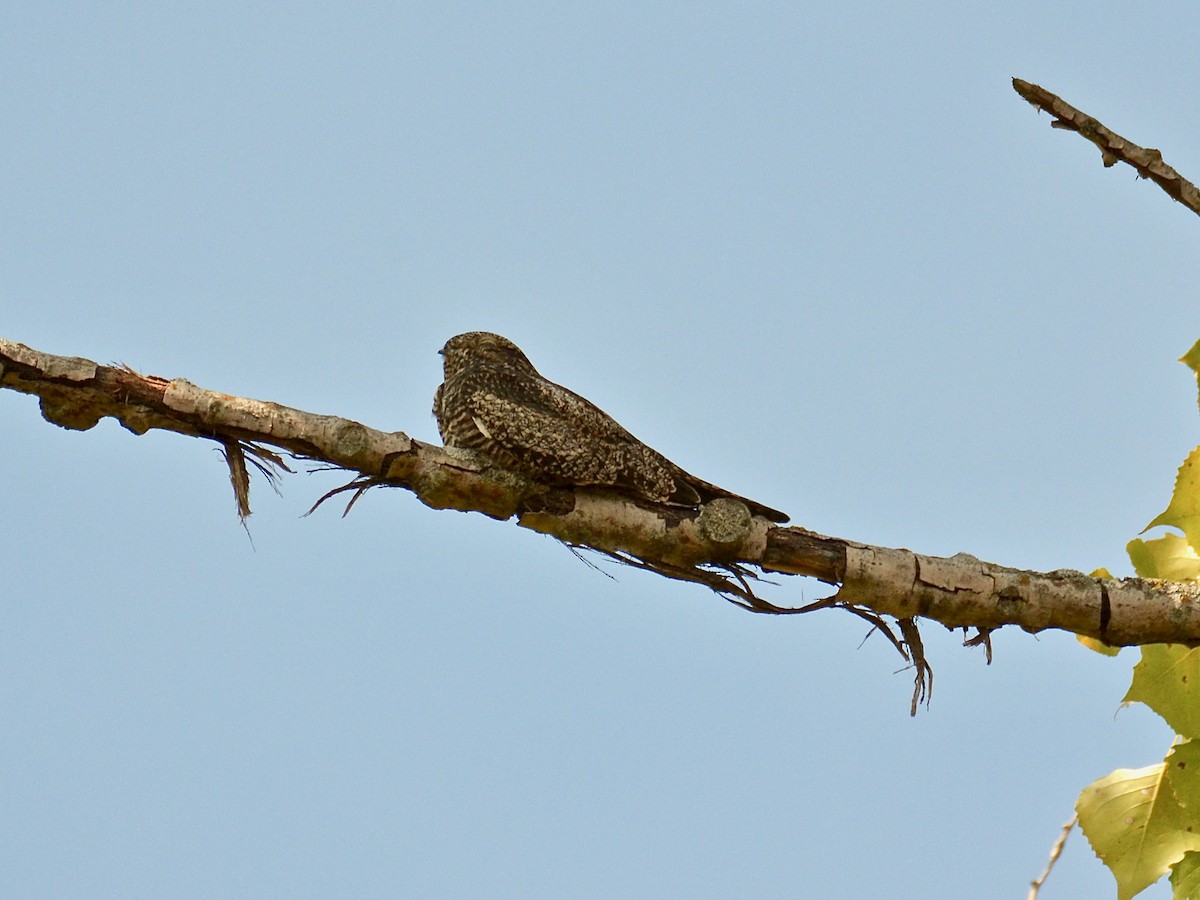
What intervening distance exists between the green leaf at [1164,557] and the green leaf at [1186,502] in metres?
0.17

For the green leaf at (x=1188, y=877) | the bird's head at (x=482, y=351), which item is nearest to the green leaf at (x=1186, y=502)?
A: the green leaf at (x=1188, y=877)

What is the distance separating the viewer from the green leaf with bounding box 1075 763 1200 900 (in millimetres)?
4977

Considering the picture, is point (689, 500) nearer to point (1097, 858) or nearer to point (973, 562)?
point (973, 562)

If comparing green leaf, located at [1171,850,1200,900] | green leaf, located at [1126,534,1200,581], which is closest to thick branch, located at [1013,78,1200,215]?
green leaf, located at [1126,534,1200,581]

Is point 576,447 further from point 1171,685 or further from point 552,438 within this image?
point 1171,685

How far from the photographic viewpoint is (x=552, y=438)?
16.4 ft

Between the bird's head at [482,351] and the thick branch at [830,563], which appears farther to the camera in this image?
the bird's head at [482,351]

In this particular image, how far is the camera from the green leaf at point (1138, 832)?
4.98 meters

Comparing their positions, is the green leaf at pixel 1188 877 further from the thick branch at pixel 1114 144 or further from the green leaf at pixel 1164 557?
the thick branch at pixel 1114 144

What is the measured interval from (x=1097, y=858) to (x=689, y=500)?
6.91ft

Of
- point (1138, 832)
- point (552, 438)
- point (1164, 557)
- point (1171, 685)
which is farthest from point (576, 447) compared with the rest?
point (1138, 832)

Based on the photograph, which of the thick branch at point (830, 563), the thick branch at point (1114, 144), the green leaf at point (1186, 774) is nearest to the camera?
the thick branch at point (1114, 144)

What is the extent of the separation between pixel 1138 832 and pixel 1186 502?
4.28 ft

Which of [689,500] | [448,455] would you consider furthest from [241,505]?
[689,500]
